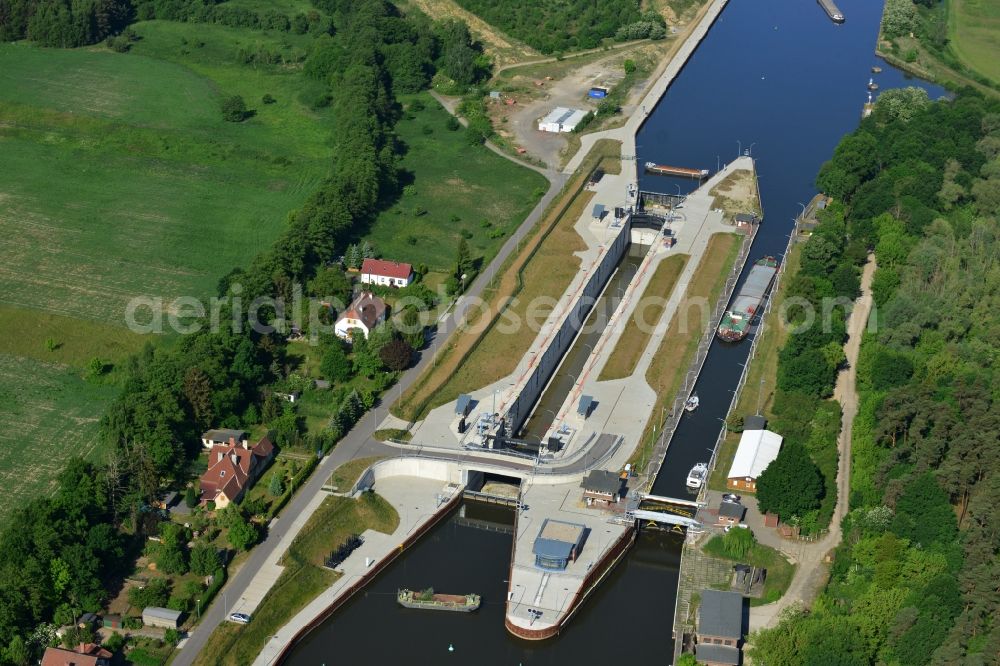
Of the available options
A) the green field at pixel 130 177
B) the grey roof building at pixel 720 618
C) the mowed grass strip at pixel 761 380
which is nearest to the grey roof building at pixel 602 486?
the mowed grass strip at pixel 761 380

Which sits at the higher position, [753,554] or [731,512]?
[731,512]

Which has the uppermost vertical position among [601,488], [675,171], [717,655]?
[601,488]

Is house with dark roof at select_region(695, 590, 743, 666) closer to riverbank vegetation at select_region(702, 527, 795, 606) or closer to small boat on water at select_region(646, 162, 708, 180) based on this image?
riverbank vegetation at select_region(702, 527, 795, 606)

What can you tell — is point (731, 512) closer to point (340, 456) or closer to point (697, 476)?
point (697, 476)

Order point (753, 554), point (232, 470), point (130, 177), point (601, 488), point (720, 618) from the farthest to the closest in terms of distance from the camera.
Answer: point (130, 177)
point (601, 488)
point (232, 470)
point (753, 554)
point (720, 618)

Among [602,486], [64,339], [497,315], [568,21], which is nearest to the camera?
[602,486]

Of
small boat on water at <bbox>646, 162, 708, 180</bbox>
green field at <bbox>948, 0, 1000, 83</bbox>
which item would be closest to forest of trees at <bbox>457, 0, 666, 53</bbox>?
small boat on water at <bbox>646, 162, 708, 180</bbox>

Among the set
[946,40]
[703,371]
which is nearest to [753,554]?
[703,371]

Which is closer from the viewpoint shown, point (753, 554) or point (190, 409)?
point (753, 554)
